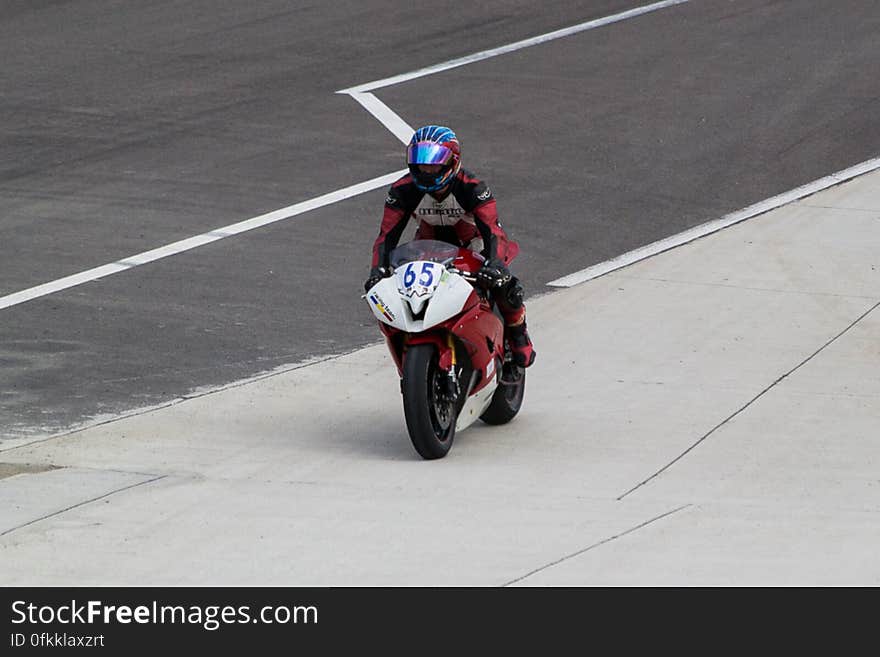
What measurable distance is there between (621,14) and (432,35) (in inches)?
122

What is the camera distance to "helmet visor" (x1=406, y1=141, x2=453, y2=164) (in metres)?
9.68

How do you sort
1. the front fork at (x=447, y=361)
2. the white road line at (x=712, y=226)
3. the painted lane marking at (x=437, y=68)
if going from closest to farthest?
the front fork at (x=447, y=361)
the white road line at (x=712, y=226)
the painted lane marking at (x=437, y=68)

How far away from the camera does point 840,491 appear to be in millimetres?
8844

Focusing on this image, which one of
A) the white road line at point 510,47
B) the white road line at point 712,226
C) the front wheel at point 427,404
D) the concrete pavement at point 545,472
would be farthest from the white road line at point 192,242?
the front wheel at point 427,404

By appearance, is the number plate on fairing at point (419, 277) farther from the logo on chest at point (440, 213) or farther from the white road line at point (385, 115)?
the white road line at point (385, 115)

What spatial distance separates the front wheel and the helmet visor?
42.8 inches

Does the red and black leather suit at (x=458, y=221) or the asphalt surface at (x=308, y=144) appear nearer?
the red and black leather suit at (x=458, y=221)

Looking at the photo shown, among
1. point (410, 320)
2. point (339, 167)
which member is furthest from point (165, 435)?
point (339, 167)

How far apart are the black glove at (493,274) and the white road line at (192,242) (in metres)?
4.92

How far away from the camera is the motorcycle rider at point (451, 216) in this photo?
9750mm

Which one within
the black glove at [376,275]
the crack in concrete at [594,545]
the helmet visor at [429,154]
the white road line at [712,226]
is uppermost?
the white road line at [712,226]

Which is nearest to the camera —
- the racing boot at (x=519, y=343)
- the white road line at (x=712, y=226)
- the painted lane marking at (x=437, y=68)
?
the racing boot at (x=519, y=343)

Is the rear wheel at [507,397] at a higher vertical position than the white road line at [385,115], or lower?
lower

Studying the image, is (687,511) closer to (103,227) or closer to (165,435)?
(165,435)
